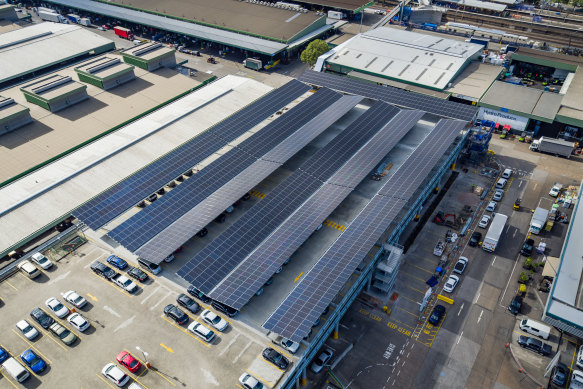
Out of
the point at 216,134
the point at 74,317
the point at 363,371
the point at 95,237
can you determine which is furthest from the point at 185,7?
the point at 363,371

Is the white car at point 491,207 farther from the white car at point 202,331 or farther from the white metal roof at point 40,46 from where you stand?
the white metal roof at point 40,46

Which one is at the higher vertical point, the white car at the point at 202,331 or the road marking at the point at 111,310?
the white car at the point at 202,331

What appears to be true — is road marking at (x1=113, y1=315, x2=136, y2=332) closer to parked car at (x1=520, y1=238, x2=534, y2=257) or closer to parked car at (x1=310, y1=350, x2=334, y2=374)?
parked car at (x1=310, y1=350, x2=334, y2=374)

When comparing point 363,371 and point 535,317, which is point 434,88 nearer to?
point 535,317

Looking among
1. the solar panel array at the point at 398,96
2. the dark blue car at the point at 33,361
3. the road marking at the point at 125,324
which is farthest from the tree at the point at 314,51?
the dark blue car at the point at 33,361

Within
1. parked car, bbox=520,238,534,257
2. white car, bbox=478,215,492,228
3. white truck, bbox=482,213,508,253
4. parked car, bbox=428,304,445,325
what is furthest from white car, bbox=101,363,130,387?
parked car, bbox=520,238,534,257
